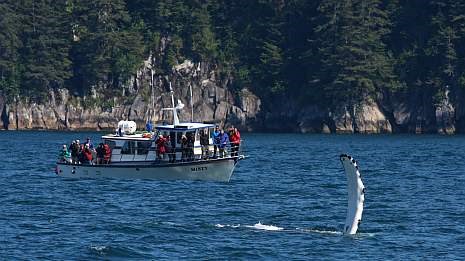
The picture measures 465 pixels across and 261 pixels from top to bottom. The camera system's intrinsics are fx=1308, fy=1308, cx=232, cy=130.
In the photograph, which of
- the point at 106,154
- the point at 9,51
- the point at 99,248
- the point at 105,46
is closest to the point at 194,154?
the point at 106,154

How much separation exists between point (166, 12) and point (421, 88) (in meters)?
32.3

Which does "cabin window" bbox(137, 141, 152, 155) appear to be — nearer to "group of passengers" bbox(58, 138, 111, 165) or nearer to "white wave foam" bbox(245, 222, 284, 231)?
"group of passengers" bbox(58, 138, 111, 165)

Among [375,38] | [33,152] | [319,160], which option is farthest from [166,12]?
[319,160]

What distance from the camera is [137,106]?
515ft

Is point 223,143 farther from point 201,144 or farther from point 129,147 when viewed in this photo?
point 129,147

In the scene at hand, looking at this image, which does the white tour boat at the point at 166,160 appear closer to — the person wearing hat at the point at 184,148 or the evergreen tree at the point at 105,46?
the person wearing hat at the point at 184,148

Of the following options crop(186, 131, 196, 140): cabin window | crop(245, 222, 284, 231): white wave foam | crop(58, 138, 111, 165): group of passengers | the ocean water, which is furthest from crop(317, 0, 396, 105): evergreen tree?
crop(245, 222, 284, 231): white wave foam

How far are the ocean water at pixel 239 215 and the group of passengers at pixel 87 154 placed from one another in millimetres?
1313

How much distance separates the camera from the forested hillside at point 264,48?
498 feet

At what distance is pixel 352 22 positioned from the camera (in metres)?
153

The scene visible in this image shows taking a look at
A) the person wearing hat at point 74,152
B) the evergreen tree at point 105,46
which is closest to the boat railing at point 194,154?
the person wearing hat at point 74,152

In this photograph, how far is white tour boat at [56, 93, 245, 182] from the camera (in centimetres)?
6650

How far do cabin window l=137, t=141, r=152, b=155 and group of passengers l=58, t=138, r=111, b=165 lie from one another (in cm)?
158

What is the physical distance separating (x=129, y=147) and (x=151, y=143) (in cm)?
133
